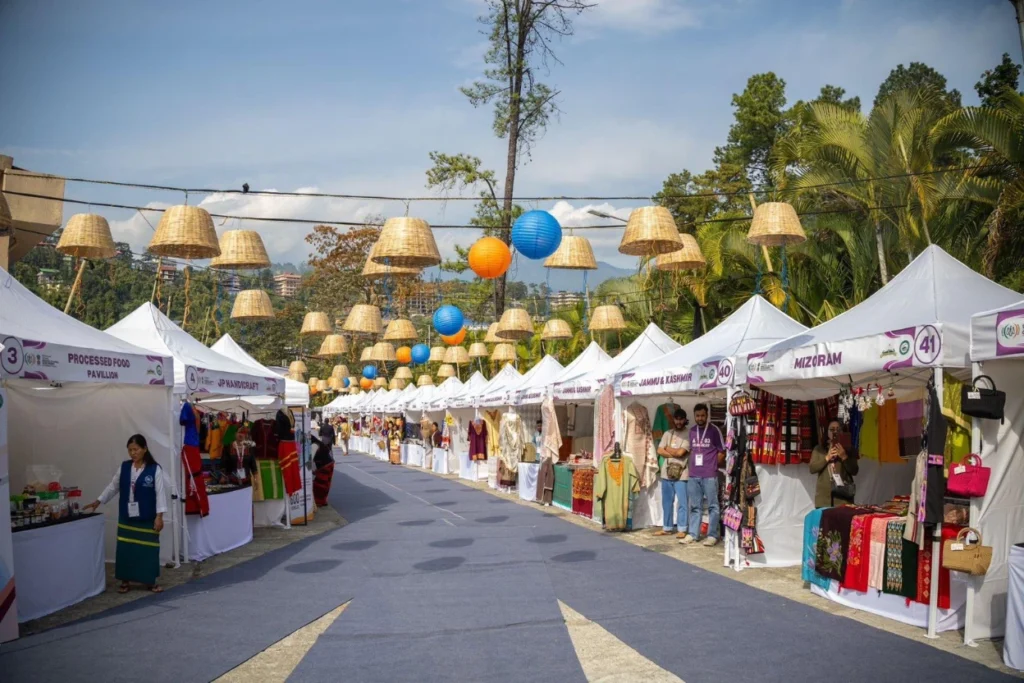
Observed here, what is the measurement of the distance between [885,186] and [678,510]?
7.74 meters

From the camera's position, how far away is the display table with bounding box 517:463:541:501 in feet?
58.3

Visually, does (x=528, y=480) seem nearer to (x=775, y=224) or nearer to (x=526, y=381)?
(x=526, y=381)

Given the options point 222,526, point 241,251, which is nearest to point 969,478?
point 241,251

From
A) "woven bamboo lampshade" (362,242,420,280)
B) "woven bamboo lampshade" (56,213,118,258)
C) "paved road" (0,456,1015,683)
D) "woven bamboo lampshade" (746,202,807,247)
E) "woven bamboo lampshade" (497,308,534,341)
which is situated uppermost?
"woven bamboo lampshade" (746,202,807,247)

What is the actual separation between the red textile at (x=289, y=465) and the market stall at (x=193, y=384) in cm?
100

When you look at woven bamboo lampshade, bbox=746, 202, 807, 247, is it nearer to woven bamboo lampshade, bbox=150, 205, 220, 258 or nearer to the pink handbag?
the pink handbag

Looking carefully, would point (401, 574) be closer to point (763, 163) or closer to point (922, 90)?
point (922, 90)

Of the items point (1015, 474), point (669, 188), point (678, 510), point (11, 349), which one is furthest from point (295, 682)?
point (669, 188)

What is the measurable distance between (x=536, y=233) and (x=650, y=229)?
4.73ft

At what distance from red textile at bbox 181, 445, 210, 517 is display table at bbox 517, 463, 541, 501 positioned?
8.05 m

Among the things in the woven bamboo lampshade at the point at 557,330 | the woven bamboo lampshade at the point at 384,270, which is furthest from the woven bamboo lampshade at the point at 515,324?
the woven bamboo lampshade at the point at 384,270

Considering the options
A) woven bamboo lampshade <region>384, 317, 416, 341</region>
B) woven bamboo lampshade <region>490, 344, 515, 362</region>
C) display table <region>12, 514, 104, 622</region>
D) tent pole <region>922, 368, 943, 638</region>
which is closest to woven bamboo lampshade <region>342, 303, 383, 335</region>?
woven bamboo lampshade <region>384, 317, 416, 341</region>

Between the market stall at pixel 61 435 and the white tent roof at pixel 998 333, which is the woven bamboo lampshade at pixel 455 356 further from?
the white tent roof at pixel 998 333

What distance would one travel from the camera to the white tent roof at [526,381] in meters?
19.3
